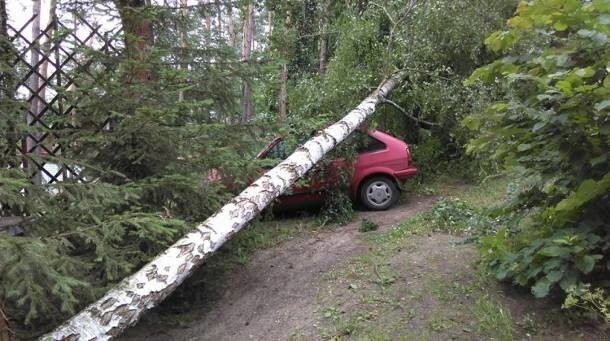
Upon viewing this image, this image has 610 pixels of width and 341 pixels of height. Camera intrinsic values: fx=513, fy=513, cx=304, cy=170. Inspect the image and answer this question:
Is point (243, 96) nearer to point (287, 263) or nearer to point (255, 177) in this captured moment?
point (255, 177)

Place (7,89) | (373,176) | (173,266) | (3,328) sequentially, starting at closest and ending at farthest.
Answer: (3,328) → (173,266) → (7,89) → (373,176)

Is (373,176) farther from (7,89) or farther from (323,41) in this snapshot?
(323,41)

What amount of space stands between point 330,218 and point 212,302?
3320 millimetres

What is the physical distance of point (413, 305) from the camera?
475 cm

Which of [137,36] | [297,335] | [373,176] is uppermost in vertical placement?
[137,36]

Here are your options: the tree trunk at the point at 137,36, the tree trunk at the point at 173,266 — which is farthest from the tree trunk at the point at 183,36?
the tree trunk at the point at 173,266

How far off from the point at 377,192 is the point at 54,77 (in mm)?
5746

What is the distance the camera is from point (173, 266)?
4633mm

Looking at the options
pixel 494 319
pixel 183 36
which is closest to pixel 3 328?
pixel 494 319

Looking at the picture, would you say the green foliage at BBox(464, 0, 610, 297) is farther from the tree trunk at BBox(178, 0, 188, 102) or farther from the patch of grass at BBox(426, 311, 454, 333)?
the tree trunk at BBox(178, 0, 188, 102)

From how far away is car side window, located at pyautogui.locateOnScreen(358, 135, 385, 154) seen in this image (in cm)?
948

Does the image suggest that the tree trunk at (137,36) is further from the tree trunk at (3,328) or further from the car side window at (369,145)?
the car side window at (369,145)

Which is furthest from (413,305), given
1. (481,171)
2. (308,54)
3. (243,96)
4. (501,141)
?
(308,54)

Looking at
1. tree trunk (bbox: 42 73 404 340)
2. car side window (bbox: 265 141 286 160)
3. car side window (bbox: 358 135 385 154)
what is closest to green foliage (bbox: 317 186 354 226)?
car side window (bbox: 358 135 385 154)
